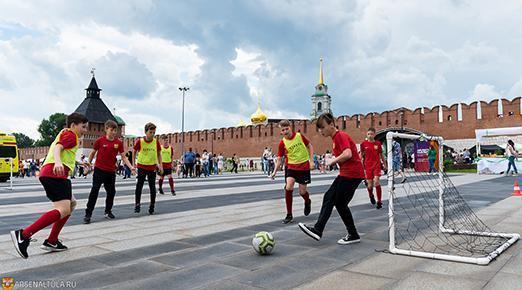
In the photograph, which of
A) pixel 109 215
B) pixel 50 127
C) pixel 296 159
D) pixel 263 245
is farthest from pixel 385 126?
pixel 50 127

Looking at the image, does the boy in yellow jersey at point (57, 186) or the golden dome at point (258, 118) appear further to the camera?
the golden dome at point (258, 118)

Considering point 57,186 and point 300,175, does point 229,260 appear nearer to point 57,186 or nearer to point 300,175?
point 57,186

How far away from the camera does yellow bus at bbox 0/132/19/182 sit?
22984 mm

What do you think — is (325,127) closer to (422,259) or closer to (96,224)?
(422,259)

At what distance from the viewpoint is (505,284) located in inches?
132

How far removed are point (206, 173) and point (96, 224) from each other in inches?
792

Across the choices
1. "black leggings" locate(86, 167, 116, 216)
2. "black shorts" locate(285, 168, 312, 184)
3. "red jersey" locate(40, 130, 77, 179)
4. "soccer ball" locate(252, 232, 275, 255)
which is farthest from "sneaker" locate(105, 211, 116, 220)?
"soccer ball" locate(252, 232, 275, 255)

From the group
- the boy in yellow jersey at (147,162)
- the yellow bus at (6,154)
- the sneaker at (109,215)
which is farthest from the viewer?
the yellow bus at (6,154)

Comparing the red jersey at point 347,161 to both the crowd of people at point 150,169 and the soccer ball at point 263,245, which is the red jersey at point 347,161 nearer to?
the crowd of people at point 150,169

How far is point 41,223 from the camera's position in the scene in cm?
434

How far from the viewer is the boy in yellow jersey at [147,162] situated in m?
7.86

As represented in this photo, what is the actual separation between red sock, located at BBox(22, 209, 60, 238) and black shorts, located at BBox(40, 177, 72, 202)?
0.17m

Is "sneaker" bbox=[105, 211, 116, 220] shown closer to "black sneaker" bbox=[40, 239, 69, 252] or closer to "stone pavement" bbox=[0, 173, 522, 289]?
"stone pavement" bbox=[0, 173, 522, 289]

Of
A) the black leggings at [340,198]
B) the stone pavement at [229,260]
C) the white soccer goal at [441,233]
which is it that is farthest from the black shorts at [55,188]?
the white soccer goal at [441,233]
